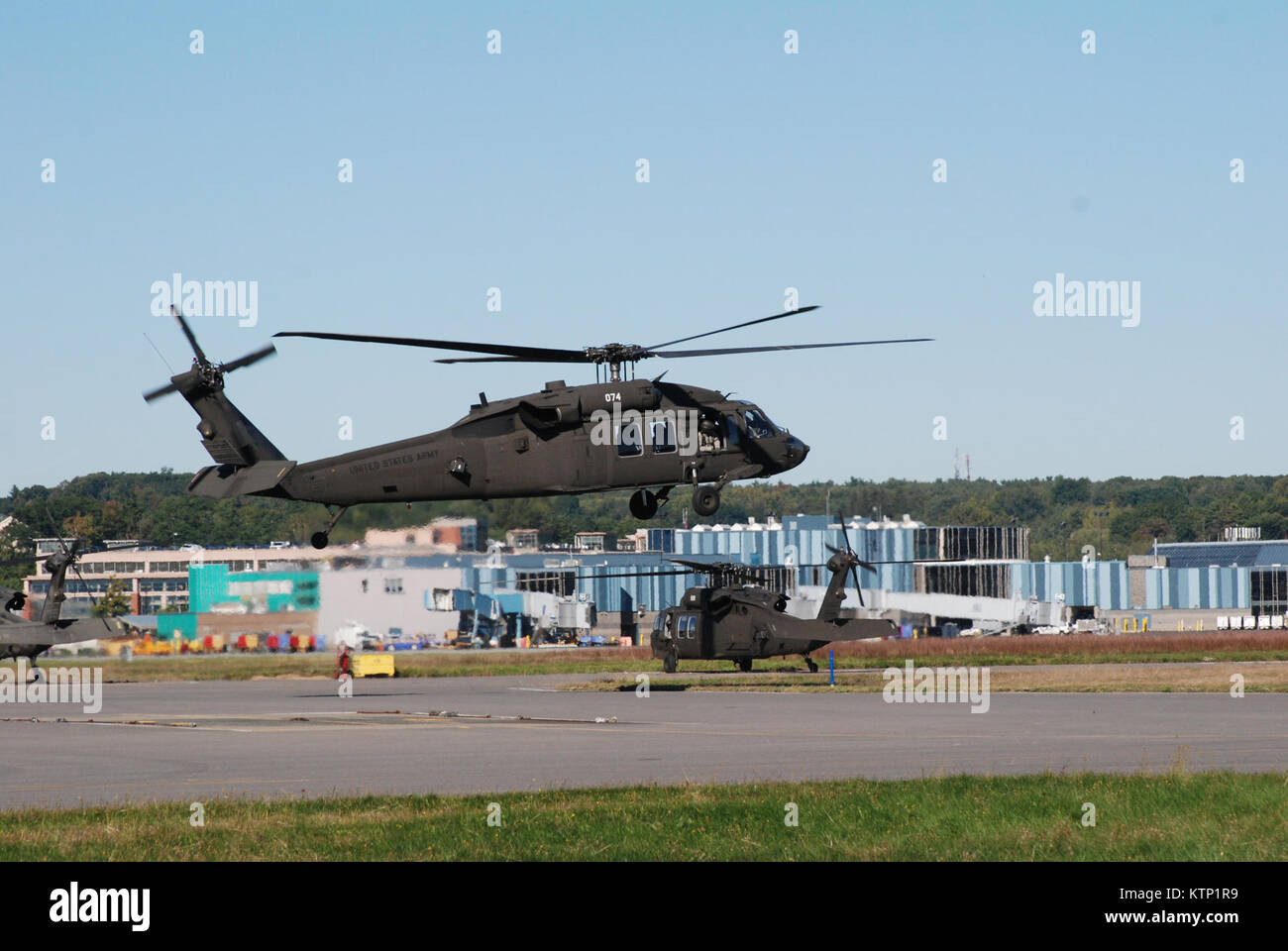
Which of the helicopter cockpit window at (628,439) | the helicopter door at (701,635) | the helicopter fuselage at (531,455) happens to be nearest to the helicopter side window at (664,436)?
the helicopter fuselage at (531,455)

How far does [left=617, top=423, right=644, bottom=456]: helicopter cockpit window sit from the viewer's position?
106 ft

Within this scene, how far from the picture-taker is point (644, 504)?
1294 inches

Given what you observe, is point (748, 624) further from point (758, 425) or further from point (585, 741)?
point (585, 741)

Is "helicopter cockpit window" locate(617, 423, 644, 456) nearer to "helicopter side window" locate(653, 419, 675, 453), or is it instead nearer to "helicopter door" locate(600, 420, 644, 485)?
"helicopter door" locate(600, 420, 644, 485)

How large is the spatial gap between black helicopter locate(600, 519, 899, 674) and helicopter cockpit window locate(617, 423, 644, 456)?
18993 mm

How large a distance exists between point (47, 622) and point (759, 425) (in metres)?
30.2

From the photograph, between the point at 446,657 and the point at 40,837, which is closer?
the point at 40,837

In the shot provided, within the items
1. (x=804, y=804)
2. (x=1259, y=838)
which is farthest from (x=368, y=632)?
(x=1259, y=838)

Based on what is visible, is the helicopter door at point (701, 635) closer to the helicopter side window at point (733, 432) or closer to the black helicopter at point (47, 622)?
the helicopter side window at point (733, 432)

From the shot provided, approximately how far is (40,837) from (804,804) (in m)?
9.42

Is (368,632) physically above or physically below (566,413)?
below

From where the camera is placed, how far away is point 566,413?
105 feet
